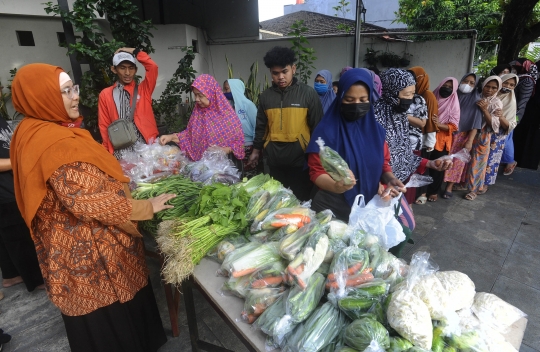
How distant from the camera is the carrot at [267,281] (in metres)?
1.33

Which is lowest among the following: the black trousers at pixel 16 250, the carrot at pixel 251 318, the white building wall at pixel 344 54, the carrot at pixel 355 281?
the black trousers at pixel 16 250

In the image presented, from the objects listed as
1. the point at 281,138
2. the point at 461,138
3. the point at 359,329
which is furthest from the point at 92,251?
the point at 461,138

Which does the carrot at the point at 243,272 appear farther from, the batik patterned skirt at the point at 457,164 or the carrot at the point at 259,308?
the batik patterned skirt at the point at 457,164

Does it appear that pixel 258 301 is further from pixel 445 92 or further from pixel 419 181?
pixel 445 92

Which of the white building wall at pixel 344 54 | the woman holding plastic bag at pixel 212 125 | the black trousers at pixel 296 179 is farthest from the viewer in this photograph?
the white building wall at pixel 344 54

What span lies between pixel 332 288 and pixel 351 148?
118 centimetres

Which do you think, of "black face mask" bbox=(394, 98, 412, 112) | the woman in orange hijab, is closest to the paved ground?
the woman in orange hijab

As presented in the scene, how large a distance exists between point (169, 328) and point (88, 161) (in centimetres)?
181

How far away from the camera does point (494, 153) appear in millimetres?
4875

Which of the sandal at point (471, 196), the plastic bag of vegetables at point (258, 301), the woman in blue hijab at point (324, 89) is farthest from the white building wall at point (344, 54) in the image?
the plastic bag of vegetables at point (258, 301)

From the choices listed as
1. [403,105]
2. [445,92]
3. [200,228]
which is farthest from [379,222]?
[445,92]

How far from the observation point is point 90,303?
5.74ft

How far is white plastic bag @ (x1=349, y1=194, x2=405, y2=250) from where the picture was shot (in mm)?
1591

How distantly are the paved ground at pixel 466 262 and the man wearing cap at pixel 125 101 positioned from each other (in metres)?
1.53
